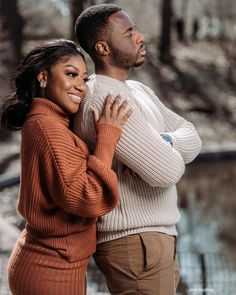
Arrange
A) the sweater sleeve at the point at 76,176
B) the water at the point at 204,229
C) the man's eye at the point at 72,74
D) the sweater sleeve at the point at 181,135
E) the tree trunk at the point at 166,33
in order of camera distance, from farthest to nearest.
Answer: the tree trunk at the point at 166,33
the water at the point at 204,229
the sweater sleeve at the point at 181,135
the man's eye at the point at 72,74
the sweater sleeve at the point at 76,176

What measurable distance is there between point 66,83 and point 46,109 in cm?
9

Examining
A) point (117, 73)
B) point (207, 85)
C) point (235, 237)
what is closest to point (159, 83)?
point (207, 85)

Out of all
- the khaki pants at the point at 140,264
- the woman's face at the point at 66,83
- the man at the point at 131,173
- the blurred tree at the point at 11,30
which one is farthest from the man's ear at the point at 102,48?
the blurred tree at the point at 11,30

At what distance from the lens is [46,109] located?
1527 millimetres

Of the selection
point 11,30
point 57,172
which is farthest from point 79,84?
point 11,30

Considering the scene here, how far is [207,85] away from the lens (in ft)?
46.1

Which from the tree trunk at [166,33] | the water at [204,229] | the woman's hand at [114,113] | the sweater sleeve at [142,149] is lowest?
the tree trunk at [166,33]

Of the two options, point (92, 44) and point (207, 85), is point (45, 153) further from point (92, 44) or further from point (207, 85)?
point (207, 85)

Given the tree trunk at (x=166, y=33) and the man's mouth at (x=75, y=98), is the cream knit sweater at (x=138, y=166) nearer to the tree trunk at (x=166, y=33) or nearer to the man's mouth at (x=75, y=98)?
the man's mouth at (x=75, y=98)

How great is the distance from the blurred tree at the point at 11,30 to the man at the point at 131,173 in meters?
12.2

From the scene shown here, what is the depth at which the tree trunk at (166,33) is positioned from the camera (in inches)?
571

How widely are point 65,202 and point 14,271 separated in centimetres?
27

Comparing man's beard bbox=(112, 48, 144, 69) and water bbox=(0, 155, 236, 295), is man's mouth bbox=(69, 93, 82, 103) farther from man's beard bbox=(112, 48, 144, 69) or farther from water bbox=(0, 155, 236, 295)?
water bbox=(0, 155, 236, 295)

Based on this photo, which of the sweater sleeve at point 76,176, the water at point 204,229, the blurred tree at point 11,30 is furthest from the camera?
the blurred tree at point 11,30
